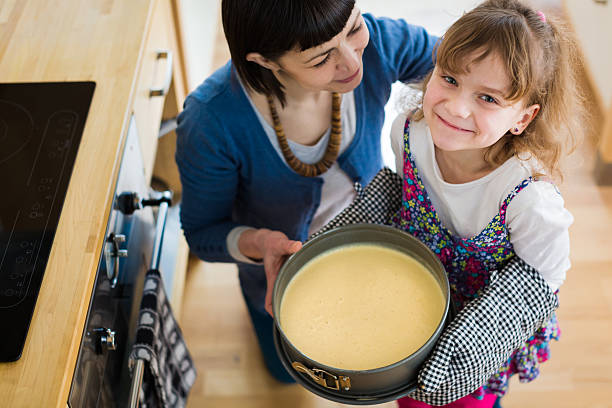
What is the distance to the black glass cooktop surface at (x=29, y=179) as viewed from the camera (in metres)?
0.94

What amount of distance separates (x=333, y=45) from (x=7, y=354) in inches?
26.1

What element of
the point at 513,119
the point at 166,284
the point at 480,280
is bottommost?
the point at 166,284

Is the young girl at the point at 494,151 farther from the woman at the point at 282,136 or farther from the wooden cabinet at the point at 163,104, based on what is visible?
the wooden cabinet at the point at 163,104

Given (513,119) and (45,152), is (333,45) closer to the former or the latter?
(513,119)

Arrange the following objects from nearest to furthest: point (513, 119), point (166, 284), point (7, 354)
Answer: point (7, 354) → point (513, 119) → point (166, 284)

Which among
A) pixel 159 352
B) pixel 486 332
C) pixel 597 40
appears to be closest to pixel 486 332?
pixel 486 332

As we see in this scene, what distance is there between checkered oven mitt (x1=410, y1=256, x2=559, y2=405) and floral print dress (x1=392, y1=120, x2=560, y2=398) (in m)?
0.05

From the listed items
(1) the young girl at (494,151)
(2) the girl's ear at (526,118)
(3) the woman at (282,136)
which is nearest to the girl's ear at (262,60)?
(3) the woman at (282,136)

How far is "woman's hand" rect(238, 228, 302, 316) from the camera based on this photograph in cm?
109

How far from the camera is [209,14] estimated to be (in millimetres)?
2961

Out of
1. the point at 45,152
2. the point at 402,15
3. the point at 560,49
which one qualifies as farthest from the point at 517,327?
the point at 402,15

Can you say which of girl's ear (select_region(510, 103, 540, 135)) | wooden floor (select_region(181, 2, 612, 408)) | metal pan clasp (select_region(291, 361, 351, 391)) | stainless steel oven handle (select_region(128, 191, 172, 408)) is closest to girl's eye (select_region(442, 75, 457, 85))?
girl's ear (select_region(510, 103, 540, 135))

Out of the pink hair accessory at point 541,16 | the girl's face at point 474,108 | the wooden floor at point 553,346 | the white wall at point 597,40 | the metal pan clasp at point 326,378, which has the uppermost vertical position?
the pink hair accessory at point 541,16

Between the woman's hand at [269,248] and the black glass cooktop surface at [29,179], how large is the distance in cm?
35
